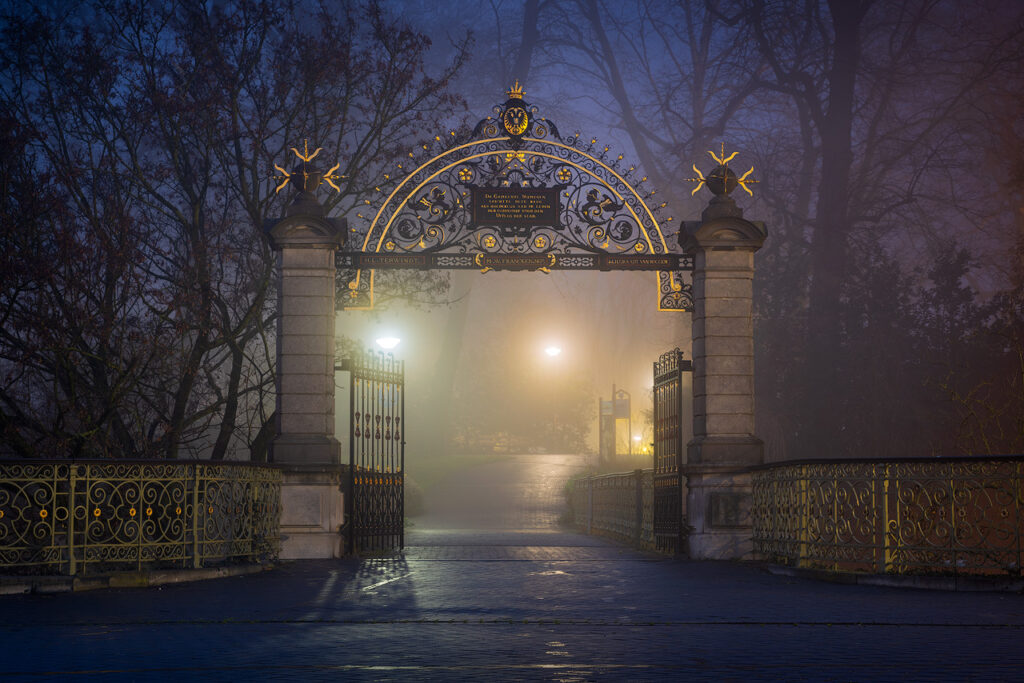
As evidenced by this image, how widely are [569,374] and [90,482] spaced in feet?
138

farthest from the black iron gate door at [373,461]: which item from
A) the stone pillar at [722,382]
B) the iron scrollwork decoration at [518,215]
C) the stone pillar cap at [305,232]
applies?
the stone pillar at [722,382]

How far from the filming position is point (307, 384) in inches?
672

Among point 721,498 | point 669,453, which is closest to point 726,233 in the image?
point 669,453

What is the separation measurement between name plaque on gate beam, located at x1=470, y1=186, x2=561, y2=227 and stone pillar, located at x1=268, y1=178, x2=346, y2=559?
7.45ft

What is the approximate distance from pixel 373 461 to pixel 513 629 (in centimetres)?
923

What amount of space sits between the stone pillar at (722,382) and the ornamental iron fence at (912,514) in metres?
2.36

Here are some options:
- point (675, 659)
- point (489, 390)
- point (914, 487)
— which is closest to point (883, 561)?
point (914, 487)

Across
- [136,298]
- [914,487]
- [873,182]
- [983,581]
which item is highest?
[873,182]

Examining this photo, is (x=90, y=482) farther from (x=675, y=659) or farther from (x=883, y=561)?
(x=883, y=561)

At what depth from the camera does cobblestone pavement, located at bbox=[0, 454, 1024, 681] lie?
281 inches

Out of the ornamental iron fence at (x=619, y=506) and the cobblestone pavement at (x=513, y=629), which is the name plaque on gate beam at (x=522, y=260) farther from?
the cobblestone pavement at (x=513, y=629)

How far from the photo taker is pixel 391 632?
8.91 metres

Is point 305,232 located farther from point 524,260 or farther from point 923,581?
point 923,581

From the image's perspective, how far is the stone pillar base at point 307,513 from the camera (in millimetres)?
16625
